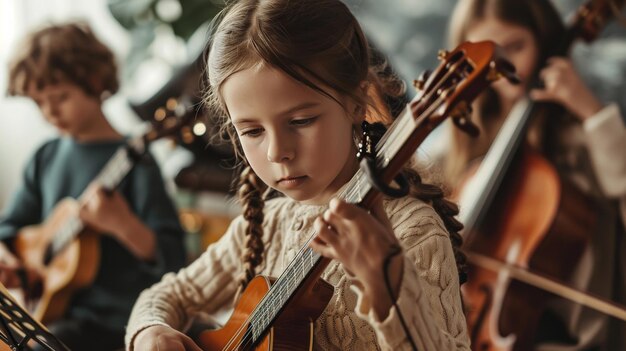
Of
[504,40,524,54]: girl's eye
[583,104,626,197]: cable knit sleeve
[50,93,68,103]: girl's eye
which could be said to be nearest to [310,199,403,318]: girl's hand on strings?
[583,104,626,197]: cable knit sleeve

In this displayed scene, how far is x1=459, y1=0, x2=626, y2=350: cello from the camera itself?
56.4 inches

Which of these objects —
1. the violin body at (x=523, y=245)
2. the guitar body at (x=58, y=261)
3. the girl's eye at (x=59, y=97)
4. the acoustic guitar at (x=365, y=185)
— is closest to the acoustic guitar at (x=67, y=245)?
the guitar body at (x=58, y=261)

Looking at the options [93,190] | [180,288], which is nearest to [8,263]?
[93,190]

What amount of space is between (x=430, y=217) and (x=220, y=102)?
0.27 meters

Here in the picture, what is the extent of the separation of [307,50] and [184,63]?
1.49 meters

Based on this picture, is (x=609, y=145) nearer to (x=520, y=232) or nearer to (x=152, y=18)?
(x=520, y=232)

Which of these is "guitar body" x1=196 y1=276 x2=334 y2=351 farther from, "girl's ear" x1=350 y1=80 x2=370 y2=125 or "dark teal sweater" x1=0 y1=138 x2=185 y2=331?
"dark teal sweater" x1=0 y1=138 x2=185 y2=331

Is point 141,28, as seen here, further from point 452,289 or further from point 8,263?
point 452,289

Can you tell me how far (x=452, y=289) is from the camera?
74cm

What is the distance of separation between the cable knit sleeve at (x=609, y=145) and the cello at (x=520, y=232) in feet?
0.21

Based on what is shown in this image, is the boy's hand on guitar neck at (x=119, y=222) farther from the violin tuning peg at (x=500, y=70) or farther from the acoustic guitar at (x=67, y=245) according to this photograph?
the violin tuning peg at (x=500, y=70)

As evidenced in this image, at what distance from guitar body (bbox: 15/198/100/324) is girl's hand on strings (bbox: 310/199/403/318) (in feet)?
3.61

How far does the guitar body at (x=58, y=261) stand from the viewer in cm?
161

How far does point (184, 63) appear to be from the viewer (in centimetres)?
219
